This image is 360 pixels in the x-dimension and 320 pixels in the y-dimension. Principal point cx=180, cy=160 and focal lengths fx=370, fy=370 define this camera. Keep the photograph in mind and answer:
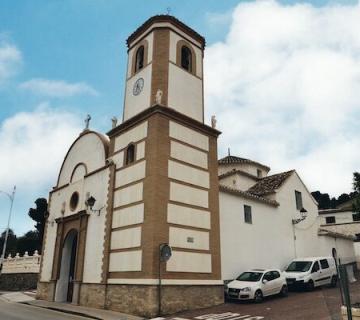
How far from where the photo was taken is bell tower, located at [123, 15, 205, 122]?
63.0 feet

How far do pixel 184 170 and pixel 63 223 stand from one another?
8.90m

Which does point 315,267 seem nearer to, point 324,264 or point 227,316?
point 324,264

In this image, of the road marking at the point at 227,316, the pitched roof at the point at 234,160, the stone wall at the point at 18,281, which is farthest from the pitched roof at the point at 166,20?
the stone wall at the point at 18,281

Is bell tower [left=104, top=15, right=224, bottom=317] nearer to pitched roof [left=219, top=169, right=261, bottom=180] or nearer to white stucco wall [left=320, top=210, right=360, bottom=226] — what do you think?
pitched roof [left=219, top=169, right=261, bottom=180]

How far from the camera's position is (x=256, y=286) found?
16531 millimetres

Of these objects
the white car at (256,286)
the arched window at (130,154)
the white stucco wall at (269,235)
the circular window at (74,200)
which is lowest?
the white car at (256,286)

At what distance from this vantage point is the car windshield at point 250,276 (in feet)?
56.5

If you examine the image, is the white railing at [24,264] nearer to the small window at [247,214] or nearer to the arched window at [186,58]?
the small window at [247,214]

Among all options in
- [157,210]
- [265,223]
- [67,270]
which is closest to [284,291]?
[265,223]

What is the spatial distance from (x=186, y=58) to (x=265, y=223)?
428 inches

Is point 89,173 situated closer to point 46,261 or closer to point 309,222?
point 46,261

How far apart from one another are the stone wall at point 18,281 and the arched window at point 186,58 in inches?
791

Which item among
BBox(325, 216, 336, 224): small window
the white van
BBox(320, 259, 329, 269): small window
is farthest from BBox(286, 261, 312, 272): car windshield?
BBox(325, 216, 336, 224): small window

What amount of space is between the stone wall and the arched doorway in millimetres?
9225
